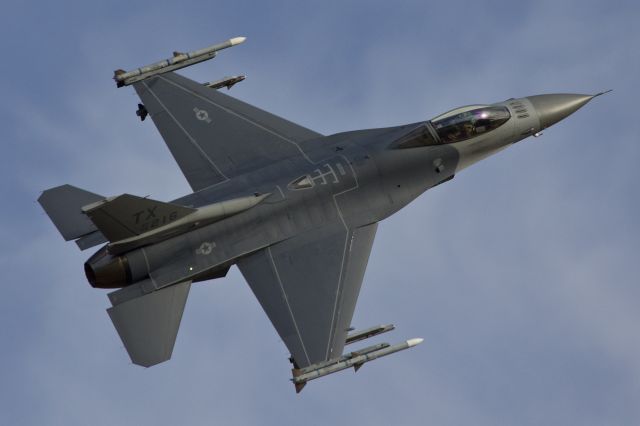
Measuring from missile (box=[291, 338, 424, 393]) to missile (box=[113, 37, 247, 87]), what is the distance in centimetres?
998

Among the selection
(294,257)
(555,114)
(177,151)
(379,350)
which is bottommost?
(379,350)

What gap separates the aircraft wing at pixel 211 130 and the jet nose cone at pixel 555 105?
21.3ft

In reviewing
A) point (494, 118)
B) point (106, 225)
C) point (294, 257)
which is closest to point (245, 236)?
point (294, 257)

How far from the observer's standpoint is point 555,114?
35062 mm

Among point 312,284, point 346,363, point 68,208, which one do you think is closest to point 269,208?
point 312,284

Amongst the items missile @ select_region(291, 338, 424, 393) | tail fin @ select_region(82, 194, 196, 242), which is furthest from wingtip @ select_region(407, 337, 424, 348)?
tail fin @ select_region(82, 194, 196, 242)

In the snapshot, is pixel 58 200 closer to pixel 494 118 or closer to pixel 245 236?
pixel 245 236

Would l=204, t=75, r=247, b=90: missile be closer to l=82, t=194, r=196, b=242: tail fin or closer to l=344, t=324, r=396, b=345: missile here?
l=82, t=194, r=196, b=242: tail fin

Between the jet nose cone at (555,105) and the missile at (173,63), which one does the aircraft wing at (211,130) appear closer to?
the missile at (173,63)

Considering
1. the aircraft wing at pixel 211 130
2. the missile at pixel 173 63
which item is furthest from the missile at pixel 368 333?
the missile at pixel 173 63

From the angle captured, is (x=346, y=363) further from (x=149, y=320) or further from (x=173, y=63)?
(x=173, y=63)

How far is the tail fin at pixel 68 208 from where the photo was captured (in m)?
31.9

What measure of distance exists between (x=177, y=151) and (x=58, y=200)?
3.69m

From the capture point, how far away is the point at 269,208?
32062 mm
